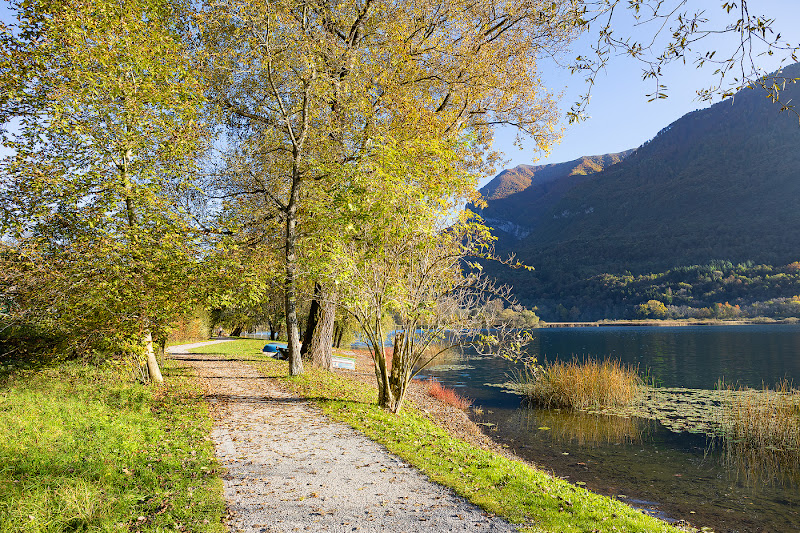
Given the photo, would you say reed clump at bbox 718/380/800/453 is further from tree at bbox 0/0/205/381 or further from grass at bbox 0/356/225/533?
tree at bbox 0/0/205/381

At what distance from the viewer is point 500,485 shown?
6.28m

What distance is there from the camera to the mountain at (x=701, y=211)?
116125 mm

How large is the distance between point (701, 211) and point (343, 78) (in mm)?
157978

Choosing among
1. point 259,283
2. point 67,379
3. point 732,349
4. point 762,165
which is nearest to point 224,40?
point 259,283

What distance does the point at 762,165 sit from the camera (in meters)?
134

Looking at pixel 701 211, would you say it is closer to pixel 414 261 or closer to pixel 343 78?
pixel 343 78

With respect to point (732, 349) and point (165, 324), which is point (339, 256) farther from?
point (732, 349)

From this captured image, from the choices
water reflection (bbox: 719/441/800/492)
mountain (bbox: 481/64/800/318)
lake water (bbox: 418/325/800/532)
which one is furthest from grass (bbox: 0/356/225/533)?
mountain (bbox: 481/64/800/318)

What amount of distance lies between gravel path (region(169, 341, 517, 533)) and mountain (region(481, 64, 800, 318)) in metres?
121

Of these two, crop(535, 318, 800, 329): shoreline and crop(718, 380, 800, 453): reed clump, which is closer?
crop(718, 380, 800, 453): reed clump

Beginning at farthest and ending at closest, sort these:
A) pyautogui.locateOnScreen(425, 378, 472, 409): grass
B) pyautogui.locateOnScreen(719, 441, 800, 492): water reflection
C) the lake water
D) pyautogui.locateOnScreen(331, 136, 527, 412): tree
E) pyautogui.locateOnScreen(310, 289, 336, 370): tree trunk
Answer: pyautogui.locateOnScreen(310, 289, 336, 370): tree trunk
pyautogui.locateOnScreen(425, 378, 472, 409): grass
pyautogui.locateOnScreen(719, 441, 800, 492): water reflection
pyautogui.locateOnScreen(331, 136, 527, 412): tree
the lake water

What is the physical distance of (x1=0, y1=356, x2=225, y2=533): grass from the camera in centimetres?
450

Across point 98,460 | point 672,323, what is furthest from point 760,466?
point 672,323

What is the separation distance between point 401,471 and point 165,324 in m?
8.42
